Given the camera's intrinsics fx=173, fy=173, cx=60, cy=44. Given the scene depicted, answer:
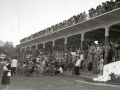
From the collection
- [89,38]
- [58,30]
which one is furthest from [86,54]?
[89,38]

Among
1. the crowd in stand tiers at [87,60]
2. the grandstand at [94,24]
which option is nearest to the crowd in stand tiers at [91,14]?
the grandstand at [94,24]

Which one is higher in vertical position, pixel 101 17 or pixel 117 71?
pixel 101 17

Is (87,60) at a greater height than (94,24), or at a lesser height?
lesser

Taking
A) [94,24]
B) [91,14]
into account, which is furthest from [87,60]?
[94,24]

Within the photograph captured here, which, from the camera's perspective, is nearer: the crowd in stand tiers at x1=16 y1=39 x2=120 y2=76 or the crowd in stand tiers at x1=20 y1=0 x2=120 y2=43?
the crowd in stand tiers at x1=16 y1=39 x2=120 y2=76

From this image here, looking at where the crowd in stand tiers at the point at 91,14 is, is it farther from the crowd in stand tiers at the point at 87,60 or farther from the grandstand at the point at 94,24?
the crowd in stand tiers at the point at 87,60

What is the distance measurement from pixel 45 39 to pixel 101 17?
1670cm

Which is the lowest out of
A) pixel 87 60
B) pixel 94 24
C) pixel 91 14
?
pixel 87 60

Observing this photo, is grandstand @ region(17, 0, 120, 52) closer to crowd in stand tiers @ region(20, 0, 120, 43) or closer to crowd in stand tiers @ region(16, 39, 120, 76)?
crowd in stand tiers @ region(20, 0, 120, 43)

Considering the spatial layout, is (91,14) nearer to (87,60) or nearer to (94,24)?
(94,24)

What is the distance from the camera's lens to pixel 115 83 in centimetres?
993

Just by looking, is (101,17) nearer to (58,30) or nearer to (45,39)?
(58,30)

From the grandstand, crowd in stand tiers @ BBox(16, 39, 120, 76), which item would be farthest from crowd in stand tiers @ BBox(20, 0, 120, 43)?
crowd in stand tiers @ BBox(16, 39, 120, 76)

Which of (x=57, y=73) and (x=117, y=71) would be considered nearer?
(x=117, y=71)
